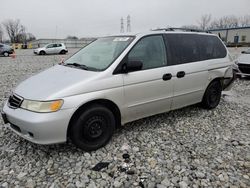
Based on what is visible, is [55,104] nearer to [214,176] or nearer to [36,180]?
[36,180]

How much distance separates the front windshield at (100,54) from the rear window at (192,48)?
33.9 inches

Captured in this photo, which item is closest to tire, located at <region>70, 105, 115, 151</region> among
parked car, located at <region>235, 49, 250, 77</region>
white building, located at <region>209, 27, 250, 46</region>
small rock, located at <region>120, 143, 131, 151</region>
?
small rock, located at <region>120, 143, 131, 151</region>

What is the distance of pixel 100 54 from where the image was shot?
3707 mm

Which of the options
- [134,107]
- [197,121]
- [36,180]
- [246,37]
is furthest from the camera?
[246,37]

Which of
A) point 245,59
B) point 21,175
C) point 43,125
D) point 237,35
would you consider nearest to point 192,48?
point 43,125

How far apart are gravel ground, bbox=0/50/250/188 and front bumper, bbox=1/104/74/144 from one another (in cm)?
39

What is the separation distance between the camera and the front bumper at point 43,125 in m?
2.73

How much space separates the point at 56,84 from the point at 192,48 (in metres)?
2.75

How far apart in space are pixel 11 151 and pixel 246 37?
6235cm

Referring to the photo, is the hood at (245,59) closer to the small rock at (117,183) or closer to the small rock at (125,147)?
the small rock at (125,147)

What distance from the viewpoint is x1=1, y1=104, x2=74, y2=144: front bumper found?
8.96 ft

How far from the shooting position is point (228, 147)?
3363 mm

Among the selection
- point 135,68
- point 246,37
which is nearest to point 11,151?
point 135,68

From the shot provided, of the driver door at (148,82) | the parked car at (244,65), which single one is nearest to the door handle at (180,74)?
the driver door at (148,82)
